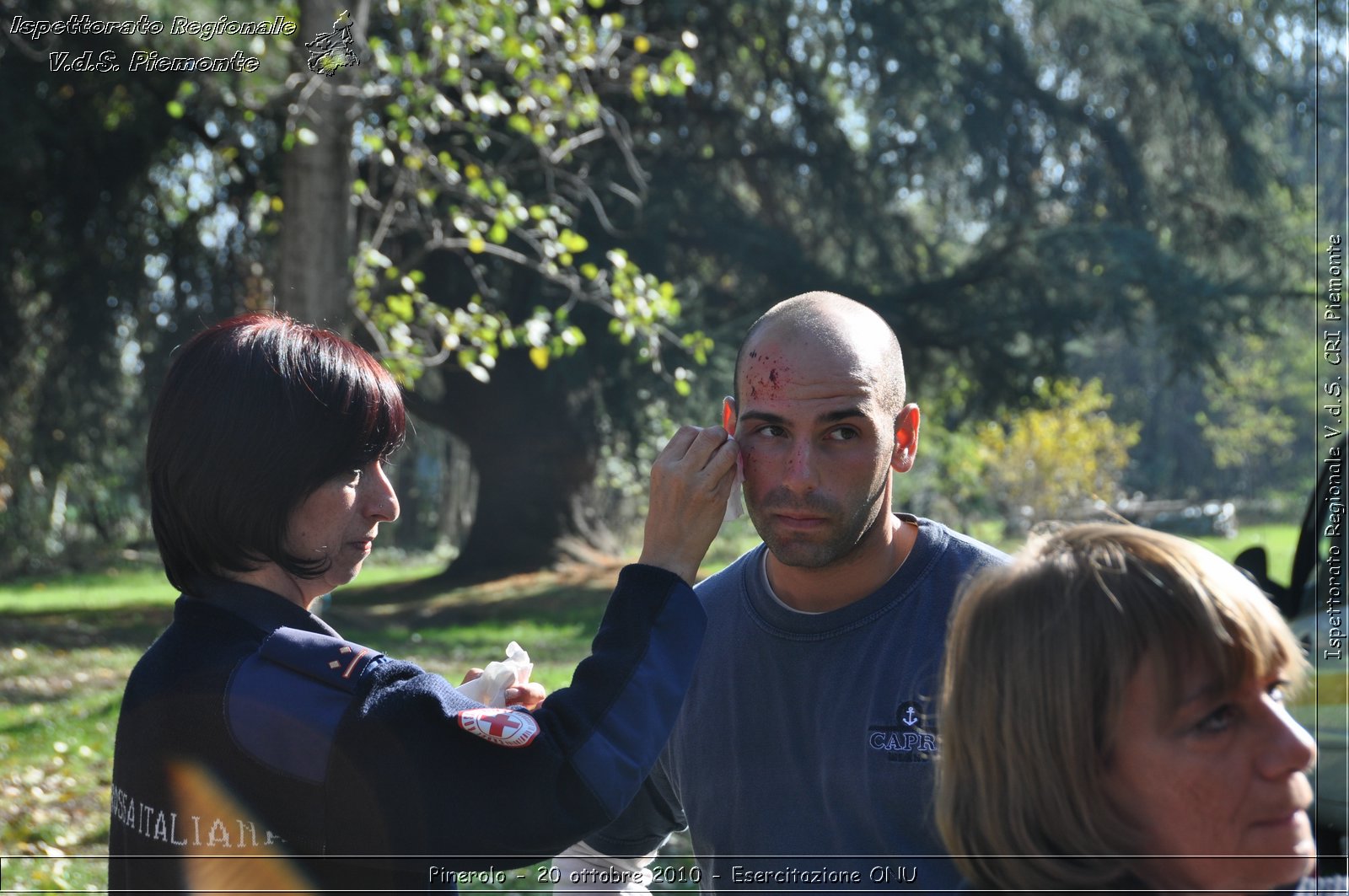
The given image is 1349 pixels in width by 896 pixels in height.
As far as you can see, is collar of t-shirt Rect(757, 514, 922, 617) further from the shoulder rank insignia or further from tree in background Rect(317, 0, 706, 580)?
tree in background Rect(317, 0, 706, 580)

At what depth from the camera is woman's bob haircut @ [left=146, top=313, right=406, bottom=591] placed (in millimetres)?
2002

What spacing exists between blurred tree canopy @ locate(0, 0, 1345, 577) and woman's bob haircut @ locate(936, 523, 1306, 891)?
11.2 meters

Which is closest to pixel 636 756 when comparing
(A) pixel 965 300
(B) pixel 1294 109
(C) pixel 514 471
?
(A) pixel 965 300

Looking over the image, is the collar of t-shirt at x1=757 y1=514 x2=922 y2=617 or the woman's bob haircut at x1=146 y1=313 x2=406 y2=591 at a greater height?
the woman's bob haircut at x1=146 y1=313 x2=406 y2=591

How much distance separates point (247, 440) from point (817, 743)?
133 cm

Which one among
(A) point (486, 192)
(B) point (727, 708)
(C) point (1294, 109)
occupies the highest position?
(C) point (1294, 109)

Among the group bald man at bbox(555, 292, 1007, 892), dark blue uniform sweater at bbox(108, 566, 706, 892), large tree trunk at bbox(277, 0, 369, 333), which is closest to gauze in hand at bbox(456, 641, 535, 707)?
dark blue uniform sweater at bbox(108, 566, 706, 892)

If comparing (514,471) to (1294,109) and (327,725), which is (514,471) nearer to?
(1294,109)

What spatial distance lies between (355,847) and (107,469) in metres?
20.5

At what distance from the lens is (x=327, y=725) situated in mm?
1818

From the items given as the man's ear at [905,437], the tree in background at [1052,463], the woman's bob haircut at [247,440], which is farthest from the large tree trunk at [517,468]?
the woman's bob haircut at [247,440]

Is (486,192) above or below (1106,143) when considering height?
below

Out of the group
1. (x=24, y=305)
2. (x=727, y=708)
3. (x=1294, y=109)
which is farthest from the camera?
(x=1294, y=109)

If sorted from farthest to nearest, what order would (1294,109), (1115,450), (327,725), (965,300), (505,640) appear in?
(1115,450), (1294,109), (965,300), (505,640), (327,725)
